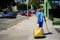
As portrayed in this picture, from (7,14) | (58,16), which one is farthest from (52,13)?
(7,14)

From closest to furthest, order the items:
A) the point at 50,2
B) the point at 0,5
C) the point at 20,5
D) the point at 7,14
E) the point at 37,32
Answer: the point at 37,32
the point at 50,2
the point at 7,14
the point at 0,5
the point at 20,5

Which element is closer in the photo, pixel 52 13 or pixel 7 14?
pixel 52 13

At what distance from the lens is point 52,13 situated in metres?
28.1

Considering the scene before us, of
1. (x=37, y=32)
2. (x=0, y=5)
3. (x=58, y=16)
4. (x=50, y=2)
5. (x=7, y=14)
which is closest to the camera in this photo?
(x=37, y=32)

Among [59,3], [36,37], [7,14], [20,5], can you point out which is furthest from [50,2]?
[20,5]

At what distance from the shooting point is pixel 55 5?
2827 centimetres

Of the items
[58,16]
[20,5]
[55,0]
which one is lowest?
[20,5]

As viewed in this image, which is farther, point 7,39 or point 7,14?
point 7,14

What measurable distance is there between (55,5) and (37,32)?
14786 mm

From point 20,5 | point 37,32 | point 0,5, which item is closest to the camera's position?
point 37,32

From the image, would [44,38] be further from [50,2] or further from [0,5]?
[0,5]

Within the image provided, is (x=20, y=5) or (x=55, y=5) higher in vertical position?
(x=55, y=5)

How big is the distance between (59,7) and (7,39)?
50.1ft

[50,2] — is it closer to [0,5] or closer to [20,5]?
[0,5]
